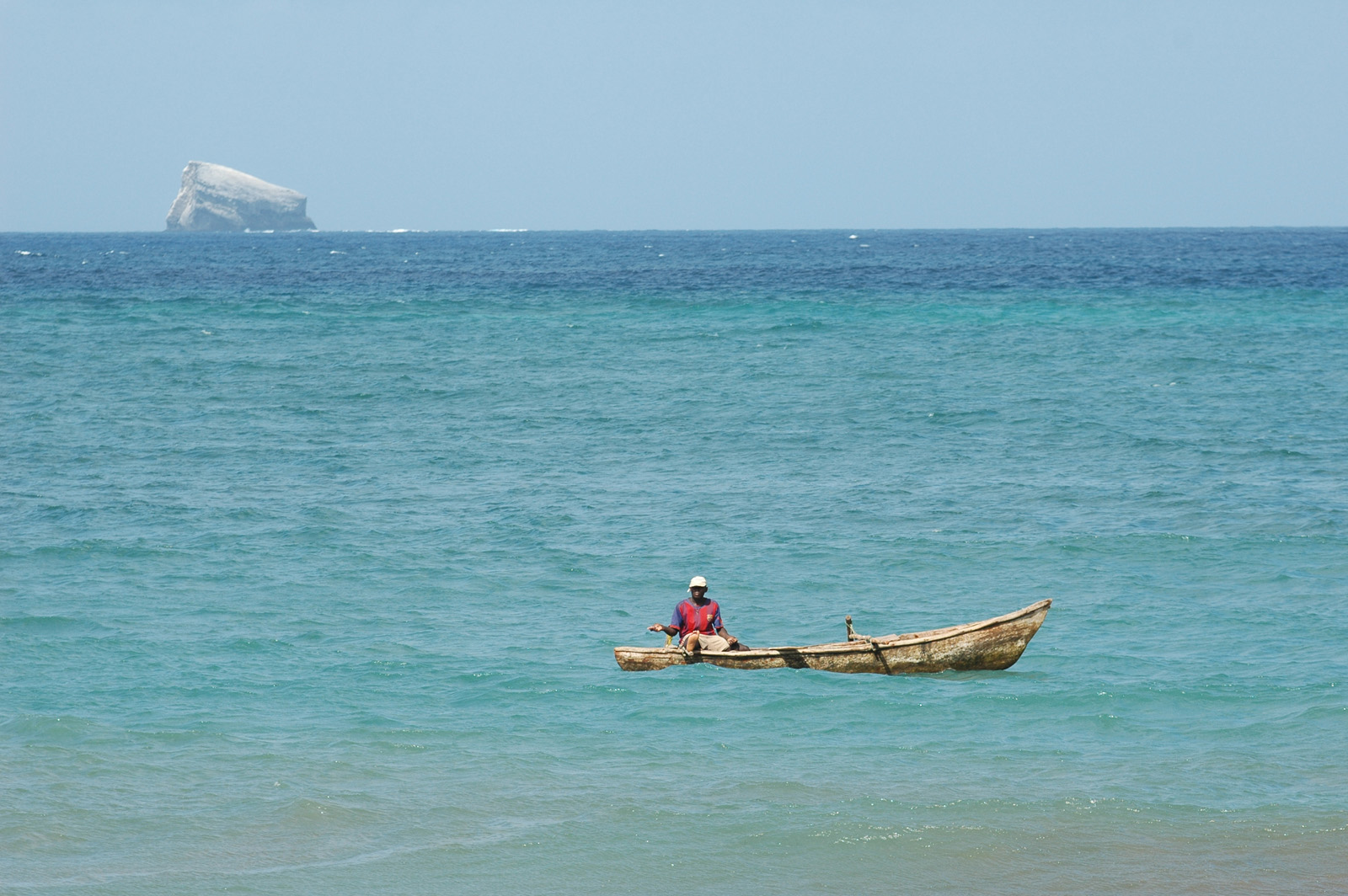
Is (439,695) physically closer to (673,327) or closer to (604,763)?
(604,763)

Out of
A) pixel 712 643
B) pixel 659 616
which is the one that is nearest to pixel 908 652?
pixel 712 643

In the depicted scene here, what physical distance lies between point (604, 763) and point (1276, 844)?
644cm

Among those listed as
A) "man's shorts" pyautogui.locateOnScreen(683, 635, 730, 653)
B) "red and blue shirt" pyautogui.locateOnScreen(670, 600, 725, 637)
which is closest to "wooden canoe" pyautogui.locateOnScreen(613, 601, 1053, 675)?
"man's shorts" pyautogui.locateOnScreen(683, 635, 730, 653)

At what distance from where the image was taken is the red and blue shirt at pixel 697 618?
16750 millimetres

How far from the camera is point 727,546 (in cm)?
2222

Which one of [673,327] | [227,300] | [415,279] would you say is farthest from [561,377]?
[415,279]

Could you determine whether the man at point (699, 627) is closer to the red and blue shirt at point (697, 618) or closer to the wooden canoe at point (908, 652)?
the red and blue shirt at point (697, 618)

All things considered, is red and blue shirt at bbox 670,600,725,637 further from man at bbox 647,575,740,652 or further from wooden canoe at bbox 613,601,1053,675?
wooden canoe at bbox 613,601,1053,675

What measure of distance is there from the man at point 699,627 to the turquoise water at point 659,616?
44 centimetres

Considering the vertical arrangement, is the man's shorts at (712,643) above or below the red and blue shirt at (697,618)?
below

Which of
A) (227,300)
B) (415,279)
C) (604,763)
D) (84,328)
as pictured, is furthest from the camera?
(415,279)

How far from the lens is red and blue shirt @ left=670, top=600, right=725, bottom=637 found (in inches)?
659

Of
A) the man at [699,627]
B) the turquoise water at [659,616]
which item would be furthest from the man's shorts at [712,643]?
the turquoise water at [659,616]

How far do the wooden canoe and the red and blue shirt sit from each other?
41cm
